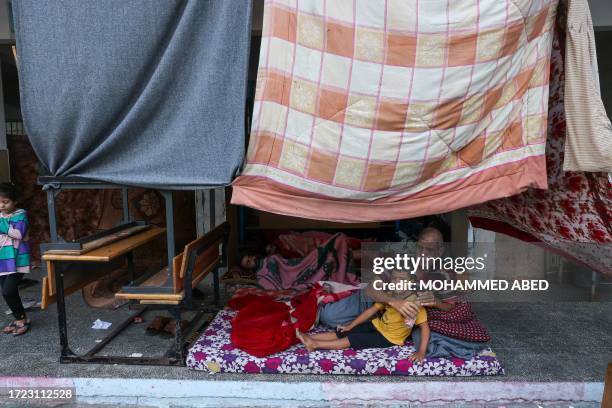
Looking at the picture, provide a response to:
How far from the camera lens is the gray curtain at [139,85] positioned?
9.04 ft

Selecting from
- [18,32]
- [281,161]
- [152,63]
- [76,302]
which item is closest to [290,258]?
[76,302]

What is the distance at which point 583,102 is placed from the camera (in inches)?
106

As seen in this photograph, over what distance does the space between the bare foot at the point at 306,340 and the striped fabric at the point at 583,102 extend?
2296 mm

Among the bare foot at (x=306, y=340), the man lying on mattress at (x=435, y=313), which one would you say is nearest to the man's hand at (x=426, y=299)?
the man lying on mattress at (x=435, y=313)

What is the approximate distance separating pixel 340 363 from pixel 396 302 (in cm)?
65

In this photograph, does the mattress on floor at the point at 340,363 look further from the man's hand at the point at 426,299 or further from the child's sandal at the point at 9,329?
the child's sandal at the point at 9,329

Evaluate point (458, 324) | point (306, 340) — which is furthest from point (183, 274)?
point (458, 324)

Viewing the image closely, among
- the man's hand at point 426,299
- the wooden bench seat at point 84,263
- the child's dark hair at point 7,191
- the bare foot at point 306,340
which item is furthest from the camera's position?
the child's dark hair at point 7,191

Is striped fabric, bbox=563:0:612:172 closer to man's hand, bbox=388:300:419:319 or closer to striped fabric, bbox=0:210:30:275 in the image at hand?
man's hand, bbox=388:300:419:319

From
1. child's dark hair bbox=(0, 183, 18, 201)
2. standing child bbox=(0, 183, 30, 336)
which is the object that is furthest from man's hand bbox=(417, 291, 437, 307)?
child's dark hair bbox=(0, 183, 18, 201)

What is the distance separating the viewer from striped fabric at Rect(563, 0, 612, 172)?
2.64 m

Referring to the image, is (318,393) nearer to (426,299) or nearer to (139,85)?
(426,299)

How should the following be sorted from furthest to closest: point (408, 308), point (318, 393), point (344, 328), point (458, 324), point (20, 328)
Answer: point (20, 328) → point (344, 328) → point (458, 324) → point (408, 308) → point (318, 393)

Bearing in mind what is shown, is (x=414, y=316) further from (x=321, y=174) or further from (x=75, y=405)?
(x=75, y=405)
